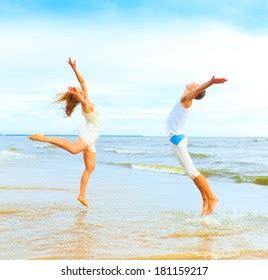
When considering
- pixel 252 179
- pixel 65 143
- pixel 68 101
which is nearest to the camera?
pixel 65 143

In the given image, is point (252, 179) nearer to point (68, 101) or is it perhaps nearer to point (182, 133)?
point (182, 133)

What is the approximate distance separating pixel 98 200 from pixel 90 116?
201cm

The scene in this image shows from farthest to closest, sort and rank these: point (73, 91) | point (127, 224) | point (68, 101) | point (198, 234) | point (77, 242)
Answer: point (68, 101)
point (73, 91)
point (127, 224)
point (198, 234)
point (77, 242)

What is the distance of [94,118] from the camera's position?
8.53 meters

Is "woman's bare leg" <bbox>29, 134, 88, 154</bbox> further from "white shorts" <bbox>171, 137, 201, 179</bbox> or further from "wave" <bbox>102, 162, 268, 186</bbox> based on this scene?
"wave" <bbox>102, 162, 268, 186</bbox>

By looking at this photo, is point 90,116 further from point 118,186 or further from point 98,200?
point 118,186

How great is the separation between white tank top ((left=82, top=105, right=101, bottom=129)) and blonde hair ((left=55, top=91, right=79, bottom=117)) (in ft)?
1.33

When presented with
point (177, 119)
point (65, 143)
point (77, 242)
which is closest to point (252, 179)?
point (177, 119)

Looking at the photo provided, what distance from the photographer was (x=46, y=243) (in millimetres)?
6070

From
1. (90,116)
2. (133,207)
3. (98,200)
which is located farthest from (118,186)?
(90,116)

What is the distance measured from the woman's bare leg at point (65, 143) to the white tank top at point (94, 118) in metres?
0.38

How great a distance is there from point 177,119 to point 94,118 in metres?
1.46
